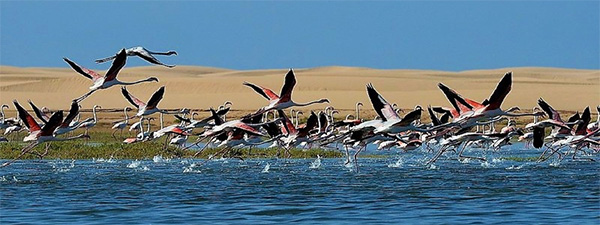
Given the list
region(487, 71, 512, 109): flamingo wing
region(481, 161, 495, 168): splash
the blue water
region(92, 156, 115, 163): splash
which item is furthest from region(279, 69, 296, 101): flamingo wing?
region(92, 156, 115, 163): splash

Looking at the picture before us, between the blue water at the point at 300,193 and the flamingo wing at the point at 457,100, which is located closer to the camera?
the blue water at the point at 300,193

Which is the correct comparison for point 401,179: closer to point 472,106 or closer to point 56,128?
point 472,106

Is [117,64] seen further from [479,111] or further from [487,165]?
[487,165]

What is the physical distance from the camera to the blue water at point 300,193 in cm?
1465

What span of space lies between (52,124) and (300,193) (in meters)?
5.05

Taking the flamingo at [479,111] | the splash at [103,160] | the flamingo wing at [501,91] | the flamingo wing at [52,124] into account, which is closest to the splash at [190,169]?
the splash at [103,160]

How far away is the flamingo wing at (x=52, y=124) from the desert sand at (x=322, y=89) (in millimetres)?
37662

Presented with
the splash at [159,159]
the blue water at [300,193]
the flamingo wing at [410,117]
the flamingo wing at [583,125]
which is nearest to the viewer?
the blue water at [300,193]

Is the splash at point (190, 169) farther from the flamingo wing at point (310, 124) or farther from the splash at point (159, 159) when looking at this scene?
the flamingo wing at point (310, 124)

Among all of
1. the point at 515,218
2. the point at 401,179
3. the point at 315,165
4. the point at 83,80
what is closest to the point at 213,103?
the point at 83,80

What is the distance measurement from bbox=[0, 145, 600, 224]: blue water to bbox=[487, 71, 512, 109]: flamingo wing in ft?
4.73

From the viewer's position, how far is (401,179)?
2027 centimetres

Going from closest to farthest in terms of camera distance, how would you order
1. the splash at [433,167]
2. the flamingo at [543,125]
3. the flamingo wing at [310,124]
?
1. the flamingo at [543,125]
2. the flamingo wing at [310,124]
3. the splash at [433,167]

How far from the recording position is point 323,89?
3002 inches
